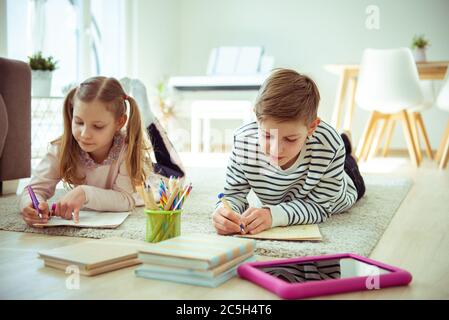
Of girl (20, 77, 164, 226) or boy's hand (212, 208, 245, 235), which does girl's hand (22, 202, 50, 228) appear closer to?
girl (20, 77, 164, 226)

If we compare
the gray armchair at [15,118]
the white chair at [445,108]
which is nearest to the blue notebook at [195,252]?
the gray armchair at [15,118]

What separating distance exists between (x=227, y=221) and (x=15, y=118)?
1.16 meters

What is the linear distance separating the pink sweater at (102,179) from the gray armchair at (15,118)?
47 cm

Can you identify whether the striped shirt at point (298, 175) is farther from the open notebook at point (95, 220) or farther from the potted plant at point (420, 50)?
the potted plant at point (420, 50)

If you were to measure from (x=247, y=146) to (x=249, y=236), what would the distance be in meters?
0.27

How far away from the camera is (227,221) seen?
48.7 inches

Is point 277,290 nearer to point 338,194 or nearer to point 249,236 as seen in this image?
point 249,236

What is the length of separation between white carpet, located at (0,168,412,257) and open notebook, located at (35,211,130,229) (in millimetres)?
14

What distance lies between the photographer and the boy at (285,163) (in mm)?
1233

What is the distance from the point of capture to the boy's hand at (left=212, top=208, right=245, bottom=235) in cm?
124

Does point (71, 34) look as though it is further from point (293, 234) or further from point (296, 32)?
point (293, 234)

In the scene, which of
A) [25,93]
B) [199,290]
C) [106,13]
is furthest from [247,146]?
[106,13]

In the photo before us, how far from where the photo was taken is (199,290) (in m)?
0.90

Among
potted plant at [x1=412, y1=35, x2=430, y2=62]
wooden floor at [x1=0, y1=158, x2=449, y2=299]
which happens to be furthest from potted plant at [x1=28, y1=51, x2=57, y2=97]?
potted plant at [x1=412, y1=35, x2=430, y2=62]
